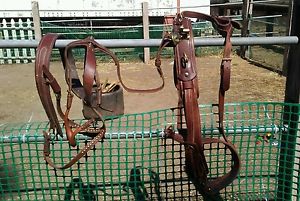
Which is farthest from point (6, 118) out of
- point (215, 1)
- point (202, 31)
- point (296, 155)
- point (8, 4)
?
point (215, 1)

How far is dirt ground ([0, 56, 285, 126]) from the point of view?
245 inches

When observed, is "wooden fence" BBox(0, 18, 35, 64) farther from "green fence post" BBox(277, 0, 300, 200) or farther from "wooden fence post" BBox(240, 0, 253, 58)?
"green fence post" BBox(277, 0, 300, 200)

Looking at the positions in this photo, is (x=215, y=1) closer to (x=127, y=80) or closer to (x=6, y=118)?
(x=127, y=80)

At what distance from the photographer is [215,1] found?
21641 millimetres

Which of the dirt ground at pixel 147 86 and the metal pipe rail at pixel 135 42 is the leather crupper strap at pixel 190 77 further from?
the dirt ground at pixel 147 86

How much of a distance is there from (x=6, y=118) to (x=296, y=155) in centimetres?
470

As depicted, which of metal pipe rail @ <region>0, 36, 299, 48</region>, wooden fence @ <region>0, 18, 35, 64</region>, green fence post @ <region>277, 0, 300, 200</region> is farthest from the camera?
wooden fence @ <region>0, 18, 35, 64</region>

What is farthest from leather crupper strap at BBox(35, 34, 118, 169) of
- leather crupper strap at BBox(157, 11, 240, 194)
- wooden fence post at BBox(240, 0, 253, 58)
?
wooden fence post at BBox(240, 0, 253, 58)

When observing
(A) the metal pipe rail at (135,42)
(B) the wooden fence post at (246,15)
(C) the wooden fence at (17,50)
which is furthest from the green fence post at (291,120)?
(C) the wooden fence at (17,50)

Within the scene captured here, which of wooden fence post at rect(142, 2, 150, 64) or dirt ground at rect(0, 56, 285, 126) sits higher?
wooden fence post at rect(142, 2, 150, 64)

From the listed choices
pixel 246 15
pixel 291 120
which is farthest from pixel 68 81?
pixel 246 15

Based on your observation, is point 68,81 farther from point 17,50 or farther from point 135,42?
point 17,50

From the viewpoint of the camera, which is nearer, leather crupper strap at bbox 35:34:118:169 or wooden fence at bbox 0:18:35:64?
leather crupper strap at bbox 35:34:118:169

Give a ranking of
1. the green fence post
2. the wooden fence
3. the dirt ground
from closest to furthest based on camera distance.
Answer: the green fence post, the dirt ground, the wooden fence
